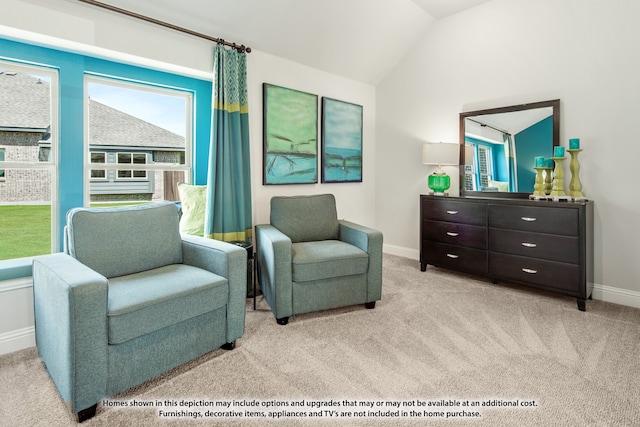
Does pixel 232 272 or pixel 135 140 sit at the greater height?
pixel 135 140

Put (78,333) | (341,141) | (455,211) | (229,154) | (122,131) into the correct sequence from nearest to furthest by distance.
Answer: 1. (78,333)
2. (122,131)
3. (229,154)
4. (455,211)
5. (341,141)

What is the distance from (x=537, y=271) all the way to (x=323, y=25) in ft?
9.85

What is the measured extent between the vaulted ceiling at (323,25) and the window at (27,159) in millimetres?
803

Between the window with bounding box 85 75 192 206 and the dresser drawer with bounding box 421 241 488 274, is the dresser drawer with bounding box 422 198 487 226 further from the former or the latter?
the window with bounding box 85 75 192 206

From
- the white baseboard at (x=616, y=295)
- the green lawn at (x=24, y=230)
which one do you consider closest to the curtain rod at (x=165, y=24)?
the green lawn at (x=24, y=230)

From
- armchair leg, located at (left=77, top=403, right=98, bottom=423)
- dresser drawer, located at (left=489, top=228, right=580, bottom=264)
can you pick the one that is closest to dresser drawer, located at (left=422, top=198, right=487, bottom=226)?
dresser drawer, located at (left=489, top=228, right=580, bottom=264)

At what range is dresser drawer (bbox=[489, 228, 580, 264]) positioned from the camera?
9.29ft

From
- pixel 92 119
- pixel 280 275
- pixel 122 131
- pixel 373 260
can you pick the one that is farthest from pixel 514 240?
pixel 92 119

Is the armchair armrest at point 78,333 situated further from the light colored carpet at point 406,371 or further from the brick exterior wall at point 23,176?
the brick exterior wall at point 23,176

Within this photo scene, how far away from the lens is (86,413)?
1.56m

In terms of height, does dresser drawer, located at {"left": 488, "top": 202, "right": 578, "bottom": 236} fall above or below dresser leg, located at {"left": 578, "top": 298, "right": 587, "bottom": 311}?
above

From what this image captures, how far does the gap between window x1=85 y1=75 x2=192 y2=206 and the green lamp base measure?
8.39 ft

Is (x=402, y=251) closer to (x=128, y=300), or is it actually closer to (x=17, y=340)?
(x=128, y=300)

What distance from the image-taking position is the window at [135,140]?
2.79m
